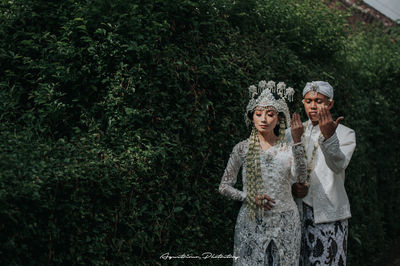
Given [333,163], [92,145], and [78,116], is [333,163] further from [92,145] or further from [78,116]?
[78,116]

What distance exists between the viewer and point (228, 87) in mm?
4977

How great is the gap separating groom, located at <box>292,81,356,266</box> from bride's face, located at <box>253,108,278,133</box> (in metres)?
0.45

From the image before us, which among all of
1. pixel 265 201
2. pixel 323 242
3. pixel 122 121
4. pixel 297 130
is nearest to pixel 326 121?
pixel 297 130

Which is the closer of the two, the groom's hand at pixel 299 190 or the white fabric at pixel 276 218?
the white fabric at pixel 276 218

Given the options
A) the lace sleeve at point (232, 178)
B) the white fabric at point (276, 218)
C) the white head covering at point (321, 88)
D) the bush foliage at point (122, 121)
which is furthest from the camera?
the white head covering at point (321, 88)

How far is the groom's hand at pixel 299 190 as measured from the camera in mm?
4078

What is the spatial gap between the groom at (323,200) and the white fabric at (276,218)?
0.26 meters

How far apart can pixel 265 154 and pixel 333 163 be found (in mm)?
547

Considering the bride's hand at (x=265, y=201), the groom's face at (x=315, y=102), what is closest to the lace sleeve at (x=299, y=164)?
the bride's hand at (x=265, y=201)

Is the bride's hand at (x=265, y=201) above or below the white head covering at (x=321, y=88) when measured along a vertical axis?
below

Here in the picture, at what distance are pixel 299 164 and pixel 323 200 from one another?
0.52 m

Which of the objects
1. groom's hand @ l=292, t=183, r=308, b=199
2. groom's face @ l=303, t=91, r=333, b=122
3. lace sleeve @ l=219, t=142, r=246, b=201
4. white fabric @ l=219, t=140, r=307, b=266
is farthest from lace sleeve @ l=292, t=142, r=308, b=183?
groom's face @ l=303, t=91, r=333, b=122

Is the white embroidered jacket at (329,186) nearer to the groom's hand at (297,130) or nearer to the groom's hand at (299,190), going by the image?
the groom's hand at (299,190)

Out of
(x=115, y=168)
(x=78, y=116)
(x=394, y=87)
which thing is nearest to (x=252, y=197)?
(x=115, y=168)
